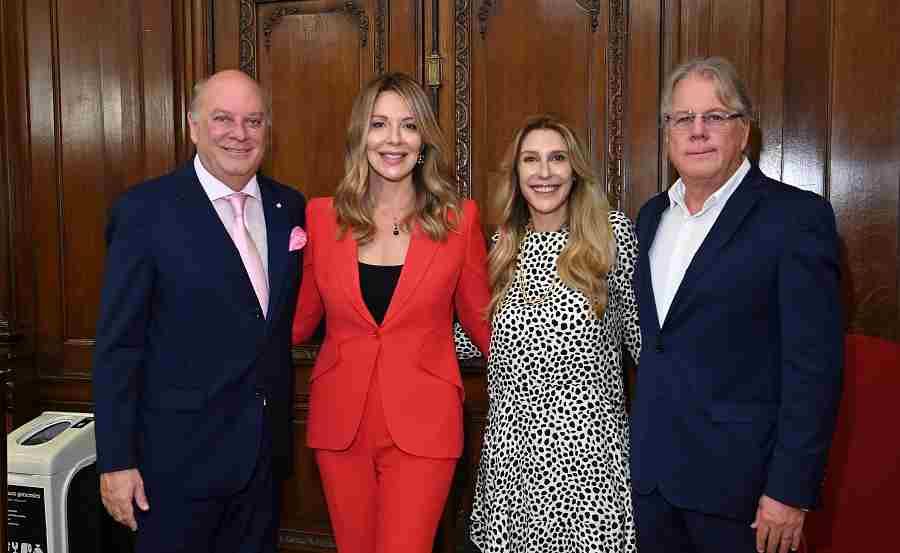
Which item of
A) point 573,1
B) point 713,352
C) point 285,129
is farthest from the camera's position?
point 285,129

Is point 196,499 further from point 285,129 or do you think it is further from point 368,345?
point 285,129

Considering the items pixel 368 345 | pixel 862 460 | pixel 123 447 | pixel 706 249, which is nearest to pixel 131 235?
pixel 123 447

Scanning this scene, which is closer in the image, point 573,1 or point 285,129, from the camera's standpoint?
point 573,1

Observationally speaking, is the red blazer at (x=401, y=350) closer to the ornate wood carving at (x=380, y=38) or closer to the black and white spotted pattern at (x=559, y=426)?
the black and white spotted pattern at (x=559, y=426)

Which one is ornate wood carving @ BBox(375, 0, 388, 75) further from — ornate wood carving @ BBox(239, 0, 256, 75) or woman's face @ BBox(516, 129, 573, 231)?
woman's face @ BBox(516, 129, 573, 231)

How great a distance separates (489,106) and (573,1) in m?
0.51

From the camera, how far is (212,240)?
2.09 m

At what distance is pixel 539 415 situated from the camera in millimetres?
2229

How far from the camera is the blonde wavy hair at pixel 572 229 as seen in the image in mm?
2232

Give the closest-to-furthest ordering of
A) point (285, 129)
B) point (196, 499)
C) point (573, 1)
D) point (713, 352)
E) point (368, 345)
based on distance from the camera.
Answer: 1. point (713, 352)
2. point (196, 499)
3. point (368, 345)
4. point (573, 1)
5. point (285, 129)

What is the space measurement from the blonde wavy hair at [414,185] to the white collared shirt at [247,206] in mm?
230

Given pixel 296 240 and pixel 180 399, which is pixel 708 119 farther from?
pixel 180 399

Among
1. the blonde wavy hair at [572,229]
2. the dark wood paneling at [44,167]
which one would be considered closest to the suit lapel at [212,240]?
the blonde wavy hair at [572,229]

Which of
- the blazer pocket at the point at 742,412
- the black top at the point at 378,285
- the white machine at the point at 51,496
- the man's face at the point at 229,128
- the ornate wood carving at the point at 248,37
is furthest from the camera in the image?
the ornate wood carving at the point at 248,37
